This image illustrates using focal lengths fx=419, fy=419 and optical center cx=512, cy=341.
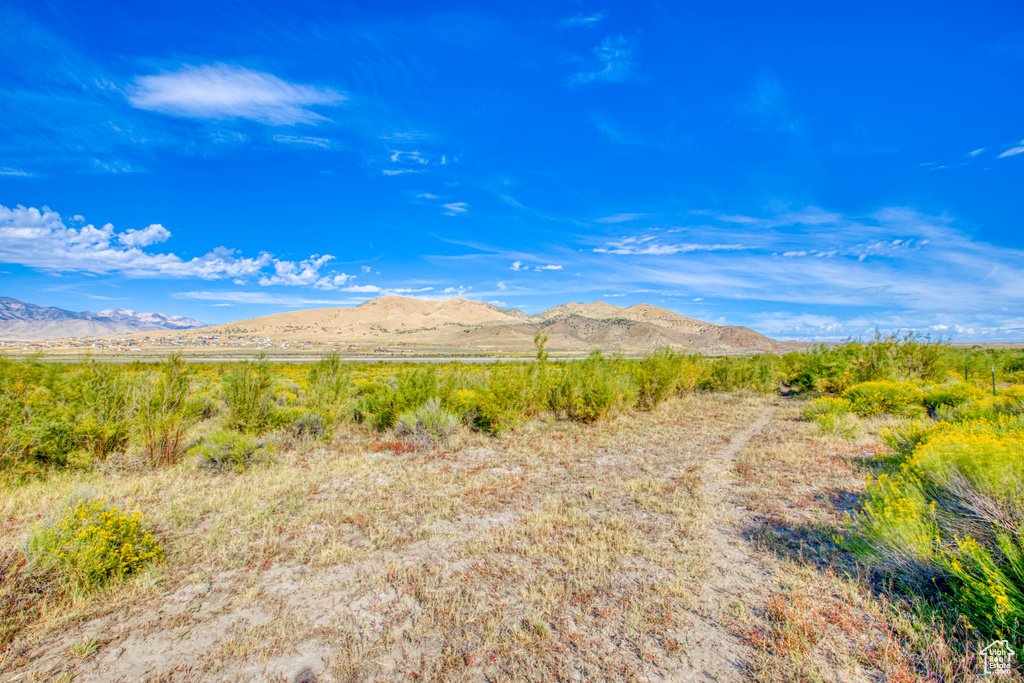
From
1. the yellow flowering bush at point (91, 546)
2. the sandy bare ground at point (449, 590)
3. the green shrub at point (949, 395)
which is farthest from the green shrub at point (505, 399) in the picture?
the green shrub at point (949, 395)

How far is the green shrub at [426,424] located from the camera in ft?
31.2

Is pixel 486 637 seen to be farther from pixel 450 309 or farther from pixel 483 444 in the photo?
pixel 450 309

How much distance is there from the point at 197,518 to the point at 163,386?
14.3 feet

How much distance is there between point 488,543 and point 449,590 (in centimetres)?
94

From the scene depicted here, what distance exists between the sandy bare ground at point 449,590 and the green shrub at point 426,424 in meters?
2.44

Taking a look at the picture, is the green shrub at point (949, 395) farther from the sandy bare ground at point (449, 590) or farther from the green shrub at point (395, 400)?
the green shrub at point (395, 400)

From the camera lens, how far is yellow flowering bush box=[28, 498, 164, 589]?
368 centimetres

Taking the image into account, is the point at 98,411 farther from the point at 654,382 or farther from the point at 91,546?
the point at 654,382

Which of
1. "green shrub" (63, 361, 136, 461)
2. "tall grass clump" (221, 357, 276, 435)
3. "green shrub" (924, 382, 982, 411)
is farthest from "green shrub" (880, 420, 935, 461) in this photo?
"green shrub" (63, 361, 136, 461)

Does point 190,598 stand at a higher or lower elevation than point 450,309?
lower

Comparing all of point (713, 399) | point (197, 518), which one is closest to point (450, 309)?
point (713, 399)

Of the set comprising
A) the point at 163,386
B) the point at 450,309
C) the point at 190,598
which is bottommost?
the point at 190,598

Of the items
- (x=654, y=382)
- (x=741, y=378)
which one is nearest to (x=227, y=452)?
(x=654, y=382)

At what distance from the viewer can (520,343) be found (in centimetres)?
9219
